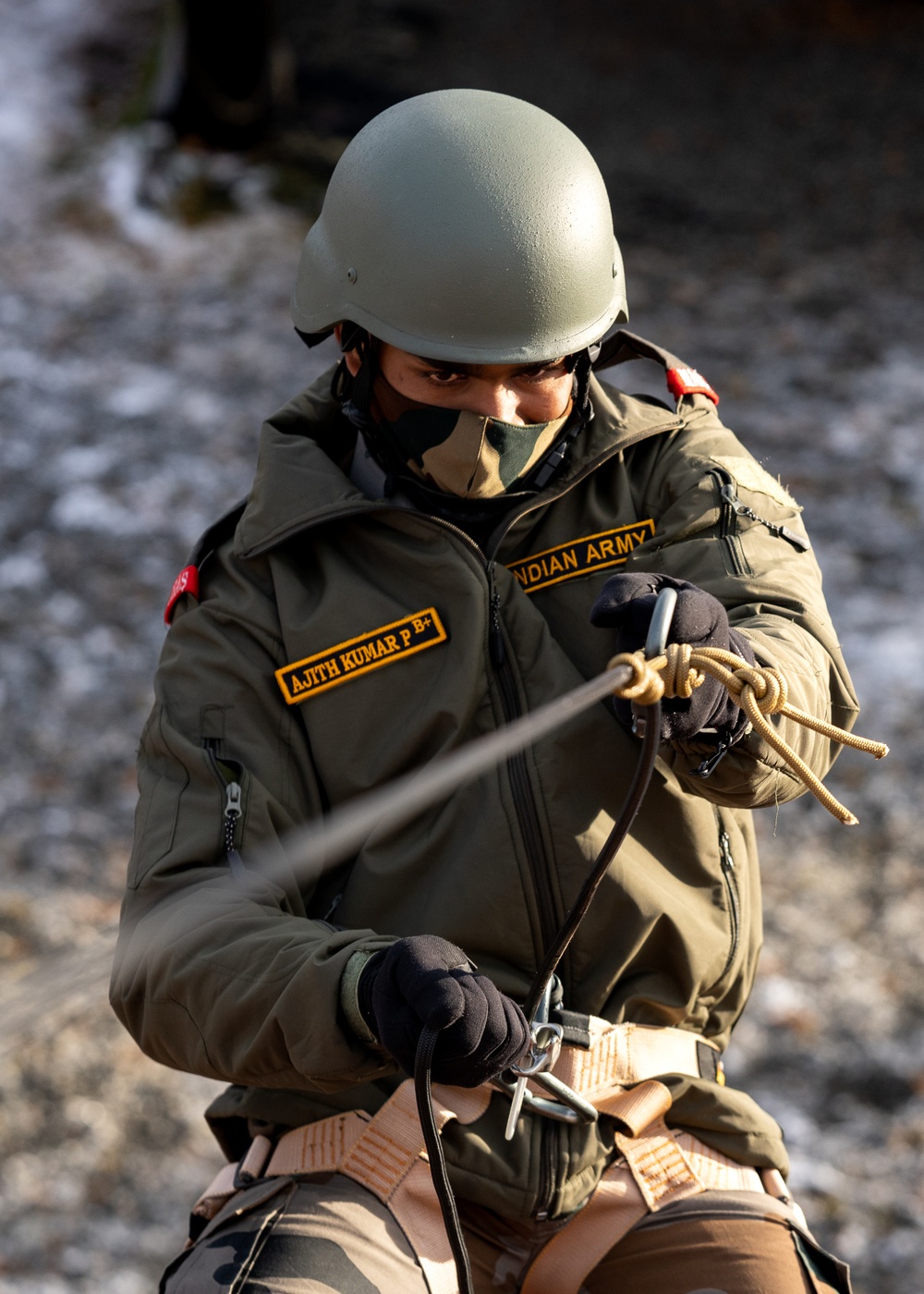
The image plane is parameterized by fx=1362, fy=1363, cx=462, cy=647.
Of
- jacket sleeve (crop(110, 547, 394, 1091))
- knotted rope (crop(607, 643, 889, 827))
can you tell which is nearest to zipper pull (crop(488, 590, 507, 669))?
jacket sleeve (crop(110, 547, 394, 1091))

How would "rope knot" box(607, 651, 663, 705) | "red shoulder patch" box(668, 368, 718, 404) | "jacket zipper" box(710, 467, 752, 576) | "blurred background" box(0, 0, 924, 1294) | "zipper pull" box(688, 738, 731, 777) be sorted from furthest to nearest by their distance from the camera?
"blurred background" box(0, 0, 924, 1294), "red shoulder patch" box(668, 368, 718, 404), "jacket zipper" box(710, 467, 752, 576), "zipper pull" box(688, 738, 731, 777), "rope knot" box(607, 651, 663, 705)

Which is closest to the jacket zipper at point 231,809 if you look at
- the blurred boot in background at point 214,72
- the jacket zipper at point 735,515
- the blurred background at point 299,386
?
the blurred background at point 299,386

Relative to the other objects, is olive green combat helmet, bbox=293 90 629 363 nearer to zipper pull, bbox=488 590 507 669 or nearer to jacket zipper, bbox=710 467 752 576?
jacket zipper, bbox=710 467 752 576

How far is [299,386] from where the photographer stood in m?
7.60

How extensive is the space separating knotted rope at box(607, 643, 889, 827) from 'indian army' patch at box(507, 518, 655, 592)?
0.55 meters

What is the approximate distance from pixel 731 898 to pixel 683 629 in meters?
0.77

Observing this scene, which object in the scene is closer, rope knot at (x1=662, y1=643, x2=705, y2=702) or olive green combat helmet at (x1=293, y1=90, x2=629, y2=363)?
rope knot at (x1=662, y1=643, x2=705, y2=702)

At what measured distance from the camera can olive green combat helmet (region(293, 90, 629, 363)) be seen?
2.66 meters

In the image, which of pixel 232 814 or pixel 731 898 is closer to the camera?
pixel 232 814

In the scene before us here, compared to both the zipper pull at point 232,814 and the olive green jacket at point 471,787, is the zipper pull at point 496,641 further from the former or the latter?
the zipper pull at point 232,814

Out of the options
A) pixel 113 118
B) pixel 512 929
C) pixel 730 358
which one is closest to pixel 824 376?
pixel 730 358

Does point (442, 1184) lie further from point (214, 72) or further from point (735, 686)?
point (214, 72)

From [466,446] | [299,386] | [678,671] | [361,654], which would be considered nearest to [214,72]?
[299,386]

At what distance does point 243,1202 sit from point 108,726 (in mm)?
3332
